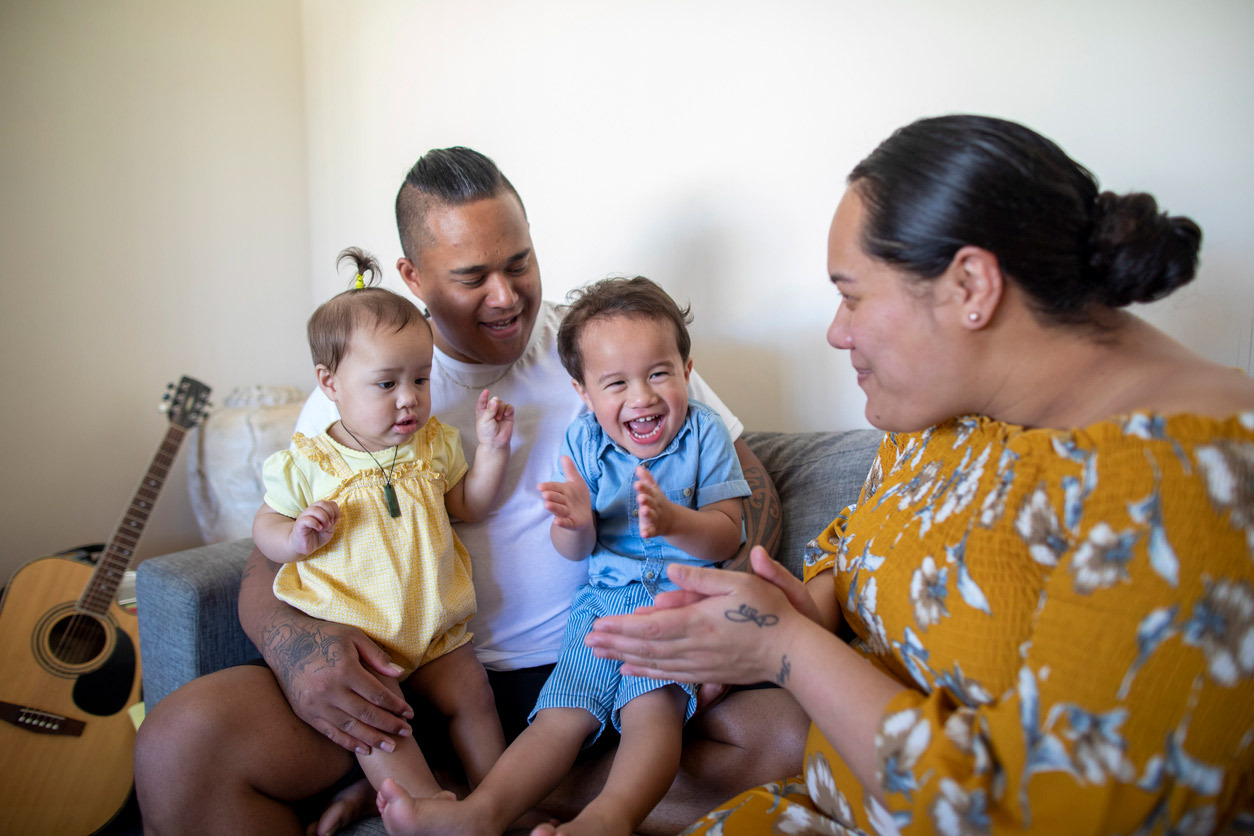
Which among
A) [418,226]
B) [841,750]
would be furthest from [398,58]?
[841,750]

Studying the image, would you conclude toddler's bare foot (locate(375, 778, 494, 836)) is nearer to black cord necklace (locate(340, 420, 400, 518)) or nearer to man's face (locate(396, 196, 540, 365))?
black cord necklace (locate(340, 420, 400, 518))

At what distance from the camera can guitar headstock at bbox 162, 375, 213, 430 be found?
2227 mm

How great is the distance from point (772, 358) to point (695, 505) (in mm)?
709

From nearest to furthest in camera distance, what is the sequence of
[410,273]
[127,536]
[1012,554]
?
[1012,554] < [410,273] < [127,536]

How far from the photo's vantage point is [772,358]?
6.75 ft

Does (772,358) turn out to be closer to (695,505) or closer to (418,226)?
(695,505)

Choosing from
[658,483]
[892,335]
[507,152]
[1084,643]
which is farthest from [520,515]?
[507,152]

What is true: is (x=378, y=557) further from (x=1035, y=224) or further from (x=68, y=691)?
(x=1035, y=224)

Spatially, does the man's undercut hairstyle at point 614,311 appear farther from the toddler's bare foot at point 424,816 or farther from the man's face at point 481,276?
the toddler's bare foot at point 424,816

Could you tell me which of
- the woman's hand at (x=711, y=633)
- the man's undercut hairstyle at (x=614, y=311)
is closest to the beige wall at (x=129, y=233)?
the man's undercut hairstyle at (x=614, y=311)

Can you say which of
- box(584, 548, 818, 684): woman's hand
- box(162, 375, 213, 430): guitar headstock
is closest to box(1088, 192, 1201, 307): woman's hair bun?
box(584, 548, 818, 684): woman's hand

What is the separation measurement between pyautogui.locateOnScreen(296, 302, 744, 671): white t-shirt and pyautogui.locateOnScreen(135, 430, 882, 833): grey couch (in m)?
0.22

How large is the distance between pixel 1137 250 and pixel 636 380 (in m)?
0.81

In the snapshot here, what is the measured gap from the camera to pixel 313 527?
1370 millimetres
